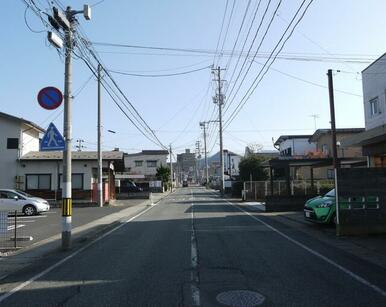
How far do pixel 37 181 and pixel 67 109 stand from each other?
30155mm

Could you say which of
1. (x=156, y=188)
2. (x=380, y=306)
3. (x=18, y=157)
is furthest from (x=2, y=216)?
(x=156, y=188)

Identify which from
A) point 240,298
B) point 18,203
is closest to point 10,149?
point 18,203

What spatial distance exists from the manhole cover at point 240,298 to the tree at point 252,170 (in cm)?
4596

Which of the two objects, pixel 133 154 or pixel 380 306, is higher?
pixel 133 154

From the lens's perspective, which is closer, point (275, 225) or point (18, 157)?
point (275, 225)

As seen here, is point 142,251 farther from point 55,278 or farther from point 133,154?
point 133,154

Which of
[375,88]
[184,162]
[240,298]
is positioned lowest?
[240,298]

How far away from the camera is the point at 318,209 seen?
61.2 feet

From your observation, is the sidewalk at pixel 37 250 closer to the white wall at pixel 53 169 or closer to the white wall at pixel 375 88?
the white wall at pixel 375 88

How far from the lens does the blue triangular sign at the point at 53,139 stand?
46.5 ft

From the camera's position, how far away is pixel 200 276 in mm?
9492

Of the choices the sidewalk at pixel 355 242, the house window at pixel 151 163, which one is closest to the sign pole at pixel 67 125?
the sidewalk at pixel 355 242

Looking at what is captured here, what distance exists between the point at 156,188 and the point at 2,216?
69156 mm

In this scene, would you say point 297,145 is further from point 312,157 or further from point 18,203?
point 18,203
